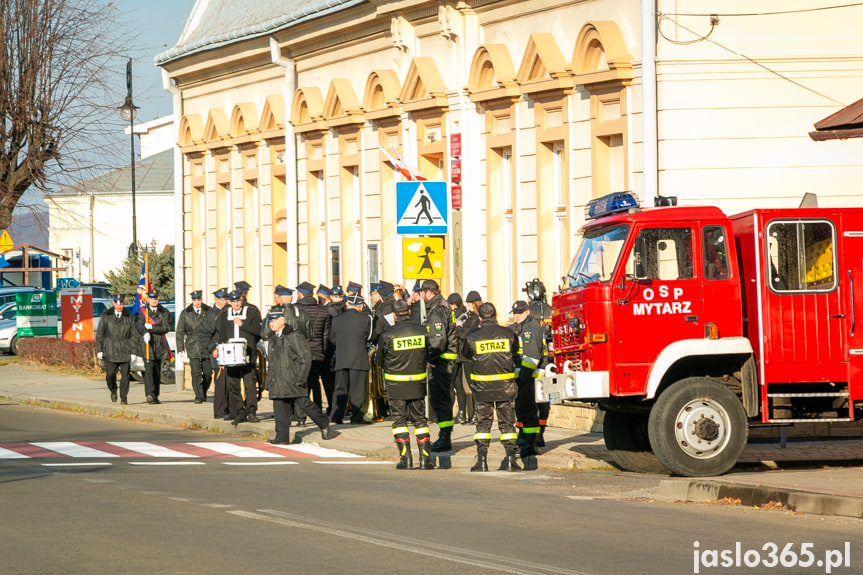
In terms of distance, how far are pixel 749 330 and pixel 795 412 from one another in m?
1.02

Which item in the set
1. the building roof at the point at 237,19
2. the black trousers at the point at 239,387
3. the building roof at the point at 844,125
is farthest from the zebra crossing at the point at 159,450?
the building roof at the point at 237,19

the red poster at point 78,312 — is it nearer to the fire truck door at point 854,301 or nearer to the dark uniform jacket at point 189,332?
the dark uniform jacket at point 189,332

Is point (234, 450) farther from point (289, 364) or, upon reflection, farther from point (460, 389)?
point (460, 389)

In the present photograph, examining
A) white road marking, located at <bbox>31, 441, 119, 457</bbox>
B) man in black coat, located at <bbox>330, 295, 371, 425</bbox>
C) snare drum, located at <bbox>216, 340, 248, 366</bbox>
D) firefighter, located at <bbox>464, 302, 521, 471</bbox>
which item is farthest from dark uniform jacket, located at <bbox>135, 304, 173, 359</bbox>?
firefighter, located at <bbox>464, 302, 521, 471</bbox>

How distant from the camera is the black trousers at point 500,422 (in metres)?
14.7

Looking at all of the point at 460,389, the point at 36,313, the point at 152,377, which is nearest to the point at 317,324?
the point at 460,389

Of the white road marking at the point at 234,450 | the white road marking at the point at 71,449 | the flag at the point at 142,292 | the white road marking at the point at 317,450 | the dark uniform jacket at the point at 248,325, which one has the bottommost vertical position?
the white road marking at the point at 317,450

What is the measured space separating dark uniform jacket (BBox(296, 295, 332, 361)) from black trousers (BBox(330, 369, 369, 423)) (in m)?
0.66

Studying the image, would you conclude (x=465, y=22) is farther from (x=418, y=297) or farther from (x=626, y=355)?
(x=626, y=355)

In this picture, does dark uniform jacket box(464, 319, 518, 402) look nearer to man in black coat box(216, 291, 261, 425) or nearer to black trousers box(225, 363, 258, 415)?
man in black coat box(216, 291, 261, 425)

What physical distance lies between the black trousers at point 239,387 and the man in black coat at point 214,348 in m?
0.38

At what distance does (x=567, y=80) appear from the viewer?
19703mm

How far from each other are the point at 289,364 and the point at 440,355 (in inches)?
95.0

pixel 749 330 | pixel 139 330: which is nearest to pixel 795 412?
pixel 749 330
